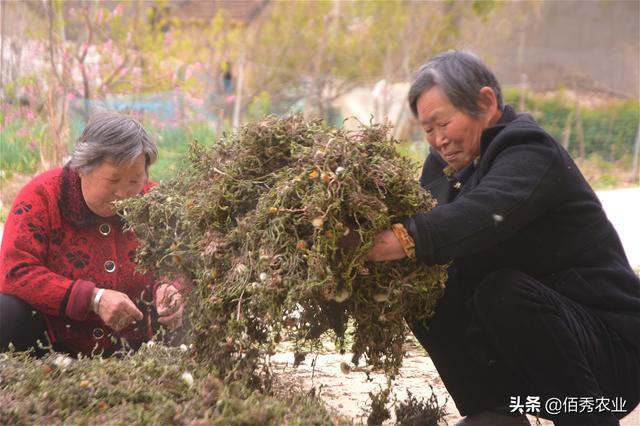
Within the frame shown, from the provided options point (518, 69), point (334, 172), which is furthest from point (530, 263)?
point (518, 69)

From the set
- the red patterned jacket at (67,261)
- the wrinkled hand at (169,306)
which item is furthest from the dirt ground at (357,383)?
the red patterned jacket at (67,261)

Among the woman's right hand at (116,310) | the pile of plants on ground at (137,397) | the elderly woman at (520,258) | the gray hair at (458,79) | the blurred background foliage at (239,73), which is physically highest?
the gray hair at (458,79)

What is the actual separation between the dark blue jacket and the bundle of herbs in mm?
161

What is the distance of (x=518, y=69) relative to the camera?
21.2 metres

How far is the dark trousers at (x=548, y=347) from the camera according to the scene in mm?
2748

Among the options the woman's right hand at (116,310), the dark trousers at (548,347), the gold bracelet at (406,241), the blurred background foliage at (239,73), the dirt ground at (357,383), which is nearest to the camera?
the gold bracelet at (406,241)

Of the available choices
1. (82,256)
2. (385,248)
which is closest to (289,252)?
(385,248)

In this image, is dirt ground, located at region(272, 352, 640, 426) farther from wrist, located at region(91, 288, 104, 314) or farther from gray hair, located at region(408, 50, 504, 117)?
gray hair, located at region(408, 50, 504, 117)

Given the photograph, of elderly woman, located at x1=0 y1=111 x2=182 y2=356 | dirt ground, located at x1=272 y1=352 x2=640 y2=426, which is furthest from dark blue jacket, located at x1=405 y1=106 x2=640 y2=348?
elderly woman, located at x1=0 y1=111 x2=182 y2=356

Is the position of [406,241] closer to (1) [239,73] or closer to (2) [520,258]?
(2) [520,258]

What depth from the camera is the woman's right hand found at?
330cm

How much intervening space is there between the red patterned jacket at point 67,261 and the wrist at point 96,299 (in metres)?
0.02

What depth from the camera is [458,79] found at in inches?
115

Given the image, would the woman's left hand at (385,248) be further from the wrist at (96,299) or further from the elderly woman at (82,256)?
the wrist at (96,299)
